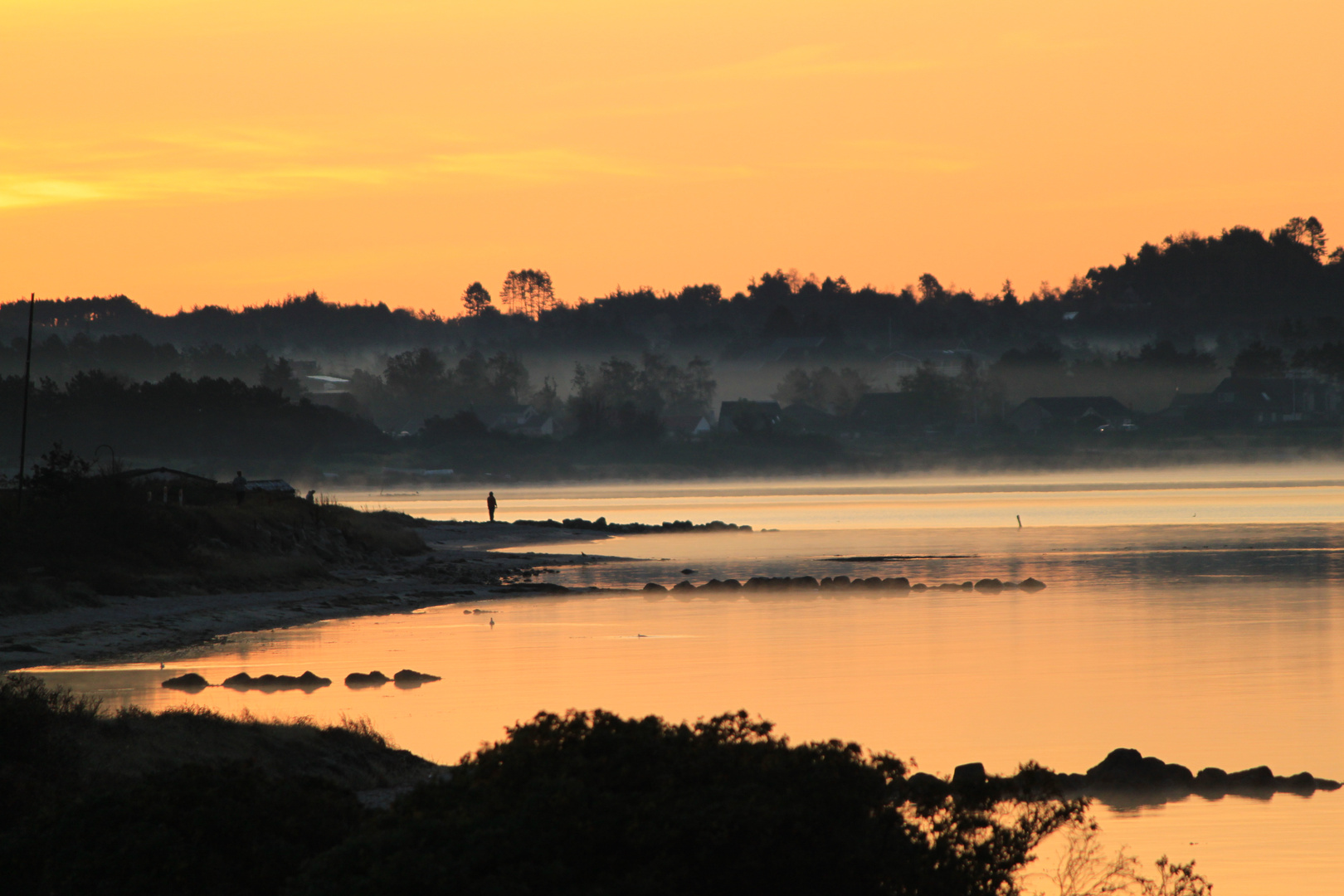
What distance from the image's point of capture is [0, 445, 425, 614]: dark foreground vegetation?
3540 cm

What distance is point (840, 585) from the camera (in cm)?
4647

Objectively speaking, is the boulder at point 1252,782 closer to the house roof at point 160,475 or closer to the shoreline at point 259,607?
the shoreline at point 259,607

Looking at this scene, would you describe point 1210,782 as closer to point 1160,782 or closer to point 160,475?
point 1160,782

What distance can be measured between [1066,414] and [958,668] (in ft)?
492

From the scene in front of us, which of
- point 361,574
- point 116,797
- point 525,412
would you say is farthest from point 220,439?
point 116,797

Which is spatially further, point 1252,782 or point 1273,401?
point 1273,401

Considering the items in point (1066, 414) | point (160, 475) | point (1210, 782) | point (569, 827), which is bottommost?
point (1210, 782)

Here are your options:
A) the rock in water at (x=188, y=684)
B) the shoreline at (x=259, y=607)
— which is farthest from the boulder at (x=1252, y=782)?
the shoreline at (x=259, y=607)

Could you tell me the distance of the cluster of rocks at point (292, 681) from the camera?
24.0 meters

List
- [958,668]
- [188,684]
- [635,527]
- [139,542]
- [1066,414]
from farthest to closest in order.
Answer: [1066,414], [635,527], [139,542], [958,668], [188,684]

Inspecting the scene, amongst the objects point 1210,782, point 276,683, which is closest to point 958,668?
point 1210,782

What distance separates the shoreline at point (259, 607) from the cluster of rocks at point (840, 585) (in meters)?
4.71

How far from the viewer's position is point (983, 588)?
4584cm

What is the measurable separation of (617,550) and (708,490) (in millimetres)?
79167
